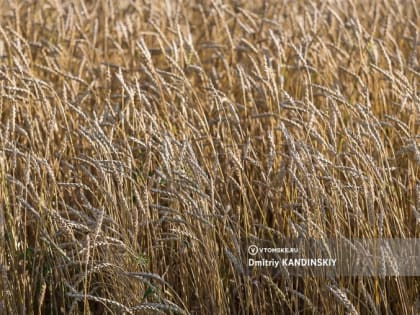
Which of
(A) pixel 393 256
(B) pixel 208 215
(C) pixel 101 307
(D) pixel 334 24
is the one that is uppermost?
(D) pixel 334 24

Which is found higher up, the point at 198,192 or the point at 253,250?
the point at 198,192

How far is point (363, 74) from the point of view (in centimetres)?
312

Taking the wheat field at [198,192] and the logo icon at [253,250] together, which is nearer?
the wheat field at [198,192]

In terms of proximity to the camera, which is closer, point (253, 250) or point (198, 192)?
point (198, 192)

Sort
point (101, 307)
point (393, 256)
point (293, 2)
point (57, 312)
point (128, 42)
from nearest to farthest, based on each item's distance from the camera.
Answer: point (393, 256)
point (57, 312)
point (101, 307)
point (128, 42)
point (293, 2)

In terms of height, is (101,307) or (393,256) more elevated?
(393,256)

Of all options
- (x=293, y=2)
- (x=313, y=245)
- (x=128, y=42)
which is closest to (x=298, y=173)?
(x=313, y=245)

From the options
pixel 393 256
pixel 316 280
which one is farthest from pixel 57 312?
pixel 393 256

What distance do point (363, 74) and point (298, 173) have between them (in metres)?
0.86

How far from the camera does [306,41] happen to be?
3.07 meters

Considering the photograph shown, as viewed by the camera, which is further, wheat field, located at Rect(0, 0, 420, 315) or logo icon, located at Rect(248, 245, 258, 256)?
logo icon, located at Rect(248, 245, 258, 256)

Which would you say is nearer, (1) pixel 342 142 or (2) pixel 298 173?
(2) pixel 298 173

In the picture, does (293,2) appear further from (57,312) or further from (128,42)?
(57,312)

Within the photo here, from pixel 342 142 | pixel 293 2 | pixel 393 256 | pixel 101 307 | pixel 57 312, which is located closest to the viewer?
pixel 393 256
